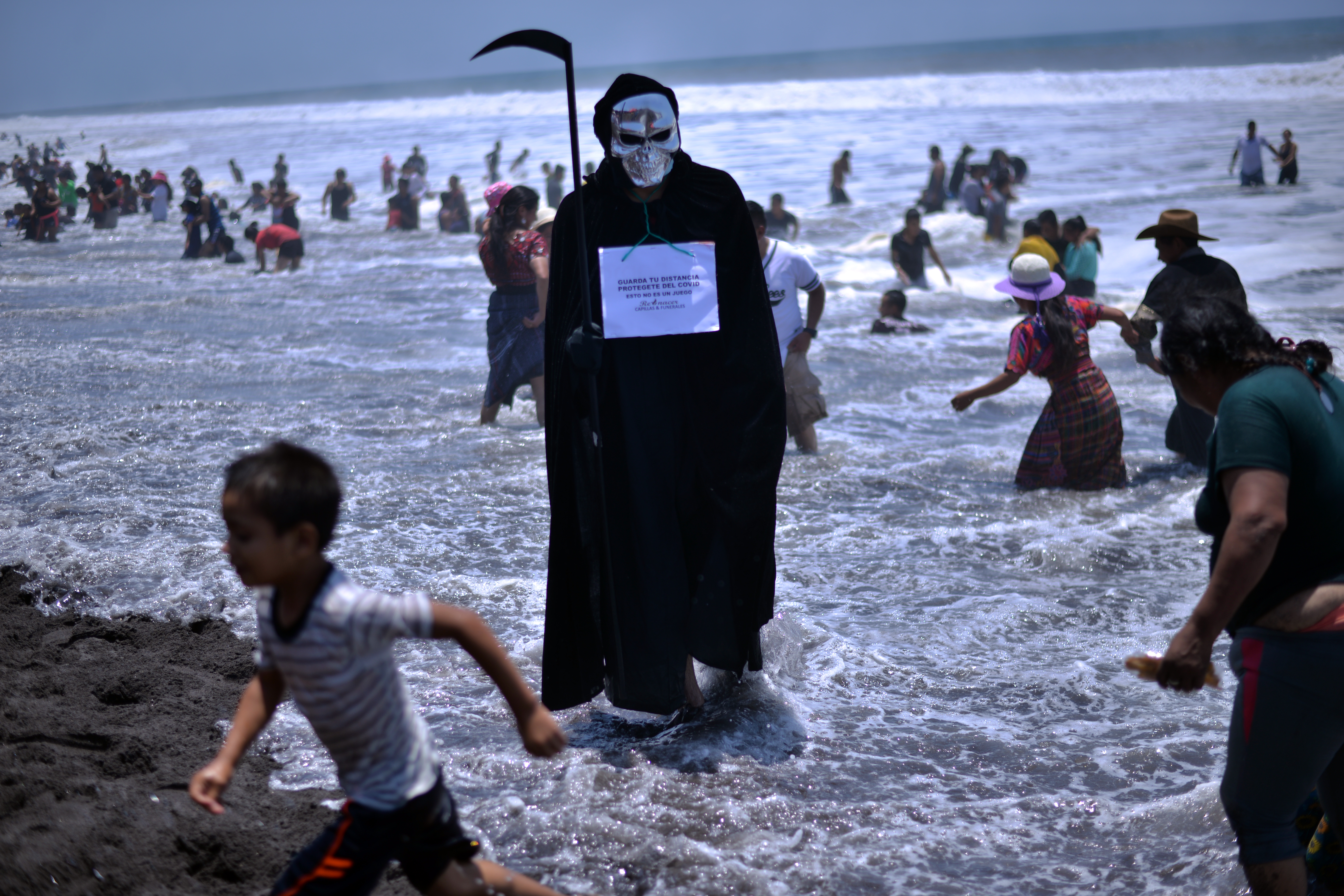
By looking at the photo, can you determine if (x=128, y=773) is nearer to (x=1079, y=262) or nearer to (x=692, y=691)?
(x=692, y=691)

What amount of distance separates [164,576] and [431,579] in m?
1.29

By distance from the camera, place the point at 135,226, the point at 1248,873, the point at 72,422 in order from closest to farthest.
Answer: the point at 1248,873 → the point at 72,422 → the point at 135,226

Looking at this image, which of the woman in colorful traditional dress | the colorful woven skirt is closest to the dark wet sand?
the woman in colorful traditional dress

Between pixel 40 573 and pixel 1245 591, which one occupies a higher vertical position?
pixel 1245 591

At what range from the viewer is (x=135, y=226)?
29.2m

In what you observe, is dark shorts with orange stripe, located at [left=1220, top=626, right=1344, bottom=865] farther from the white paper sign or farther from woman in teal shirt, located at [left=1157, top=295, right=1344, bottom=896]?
the white paper sign

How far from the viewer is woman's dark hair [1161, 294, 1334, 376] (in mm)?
2523

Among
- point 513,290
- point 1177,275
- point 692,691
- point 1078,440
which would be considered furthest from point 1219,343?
point 513,290

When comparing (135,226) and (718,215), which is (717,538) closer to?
(718,215)

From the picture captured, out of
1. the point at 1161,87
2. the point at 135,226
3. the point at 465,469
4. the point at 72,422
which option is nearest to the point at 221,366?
the point at 72,422

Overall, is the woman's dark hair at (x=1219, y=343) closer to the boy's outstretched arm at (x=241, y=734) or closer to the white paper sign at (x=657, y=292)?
the white paper sign at (x=657, y=292)

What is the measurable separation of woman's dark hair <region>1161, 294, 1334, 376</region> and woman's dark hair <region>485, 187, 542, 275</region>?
5.98 metres

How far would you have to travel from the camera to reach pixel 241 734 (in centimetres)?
234

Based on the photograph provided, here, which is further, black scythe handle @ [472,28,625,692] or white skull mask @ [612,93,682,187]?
white skull mask @ [612,93,682,187]
